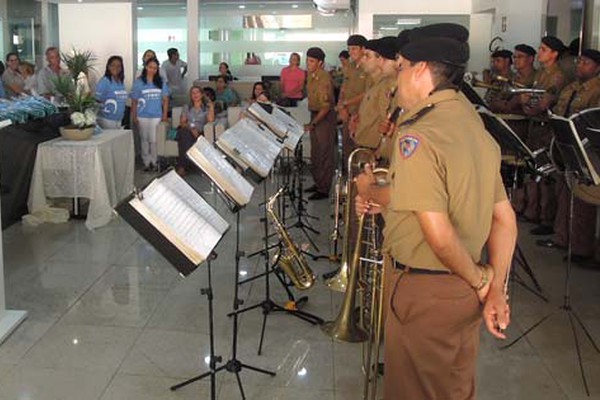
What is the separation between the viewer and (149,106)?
344 inches

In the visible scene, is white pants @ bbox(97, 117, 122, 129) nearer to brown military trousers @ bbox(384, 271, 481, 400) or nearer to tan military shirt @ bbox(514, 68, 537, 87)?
tan military shirt @ bbox(514, 68, 537, 87)

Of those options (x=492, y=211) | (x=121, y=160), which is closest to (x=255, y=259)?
(x=121, y=160)

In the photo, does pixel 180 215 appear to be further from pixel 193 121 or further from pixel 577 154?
pixel 193 121

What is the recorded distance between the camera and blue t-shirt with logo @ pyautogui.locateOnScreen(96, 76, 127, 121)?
26.4 ft

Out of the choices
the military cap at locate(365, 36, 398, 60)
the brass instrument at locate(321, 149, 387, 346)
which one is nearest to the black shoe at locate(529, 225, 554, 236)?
the military cap at locate(365, 36, 398, 60)

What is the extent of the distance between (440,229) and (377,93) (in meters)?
2.73

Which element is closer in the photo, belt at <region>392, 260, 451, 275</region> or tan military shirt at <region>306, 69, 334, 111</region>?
belt at <region>392, 260, 451, 275</region>

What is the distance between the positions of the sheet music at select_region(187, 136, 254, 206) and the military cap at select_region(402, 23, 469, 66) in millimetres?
1115

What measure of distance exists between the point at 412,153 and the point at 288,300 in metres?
2.53

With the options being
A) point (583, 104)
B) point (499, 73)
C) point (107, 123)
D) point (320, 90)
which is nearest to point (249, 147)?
point (583, 104)

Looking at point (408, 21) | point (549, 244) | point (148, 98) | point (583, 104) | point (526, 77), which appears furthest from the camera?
point (408, 21)

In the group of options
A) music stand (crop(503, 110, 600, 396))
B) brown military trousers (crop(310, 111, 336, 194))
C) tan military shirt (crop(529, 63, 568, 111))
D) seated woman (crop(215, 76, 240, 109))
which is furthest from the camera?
seated woman (crop(215, 76, 240, 109))

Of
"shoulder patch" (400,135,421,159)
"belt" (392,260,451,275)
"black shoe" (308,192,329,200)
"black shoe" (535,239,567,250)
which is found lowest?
"black shoe" (535,239,567,250)

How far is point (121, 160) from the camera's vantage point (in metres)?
6.66
